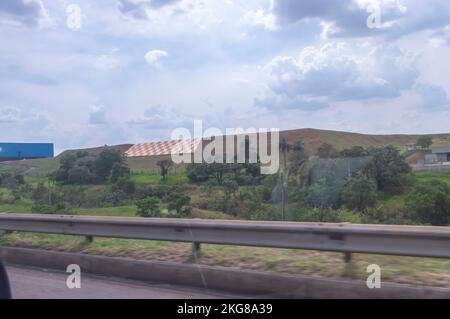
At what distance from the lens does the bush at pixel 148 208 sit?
1457 cm

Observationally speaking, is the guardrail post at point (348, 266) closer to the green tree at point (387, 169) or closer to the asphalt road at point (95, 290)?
the asphalt road at point (95, 290)

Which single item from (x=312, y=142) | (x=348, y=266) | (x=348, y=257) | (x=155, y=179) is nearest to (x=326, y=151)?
(x=312, y=142)

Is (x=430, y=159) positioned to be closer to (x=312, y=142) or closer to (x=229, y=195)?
(x=312, y=142)

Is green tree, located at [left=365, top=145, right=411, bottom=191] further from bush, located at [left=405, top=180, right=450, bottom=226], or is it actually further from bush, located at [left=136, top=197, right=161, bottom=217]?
bush, located at [left=136, top=197, right=161, bottom=217]

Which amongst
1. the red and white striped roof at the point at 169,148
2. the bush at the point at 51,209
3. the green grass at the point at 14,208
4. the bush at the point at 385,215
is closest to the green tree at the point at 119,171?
the red and white striped roof at the point at 169,148

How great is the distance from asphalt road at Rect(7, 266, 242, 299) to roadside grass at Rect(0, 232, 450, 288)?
30.9 inches

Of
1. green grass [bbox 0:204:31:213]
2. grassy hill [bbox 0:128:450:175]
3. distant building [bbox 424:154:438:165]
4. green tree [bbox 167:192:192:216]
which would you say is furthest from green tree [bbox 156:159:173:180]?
distant building [bbox 424:154:438:165]

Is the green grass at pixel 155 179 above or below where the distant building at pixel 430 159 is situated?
below

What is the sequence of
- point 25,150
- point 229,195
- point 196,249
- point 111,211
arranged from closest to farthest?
point 196,249 → point 229,195 → point 111,211 → point 25,150

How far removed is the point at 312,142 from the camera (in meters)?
19.0

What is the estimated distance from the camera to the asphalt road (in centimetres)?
869

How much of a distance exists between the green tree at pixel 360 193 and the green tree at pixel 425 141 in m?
3.79

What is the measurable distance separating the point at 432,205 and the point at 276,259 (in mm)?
4227
